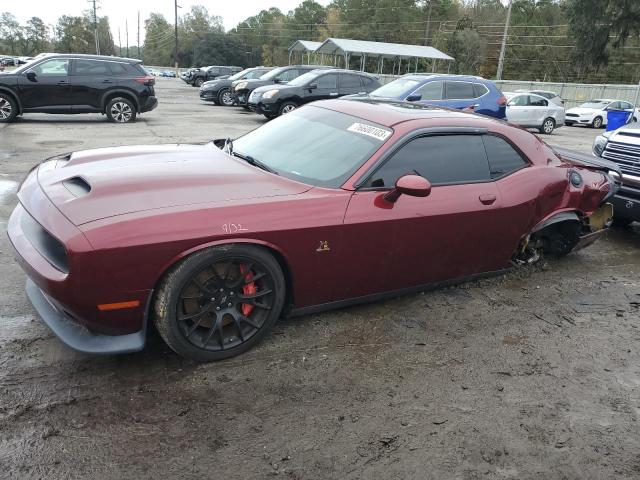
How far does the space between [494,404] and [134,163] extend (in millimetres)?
2739

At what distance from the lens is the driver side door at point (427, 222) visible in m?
3.36

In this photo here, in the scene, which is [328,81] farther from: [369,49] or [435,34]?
[435,34]

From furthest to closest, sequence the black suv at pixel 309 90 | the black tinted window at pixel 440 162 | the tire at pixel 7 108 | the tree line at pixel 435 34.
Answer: the tree line at pixel 435 34 → the black suv at pixel 309 90 → the tire at pixel 7 108 → the black tinted window at pixel 440 162

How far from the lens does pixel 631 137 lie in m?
6.02

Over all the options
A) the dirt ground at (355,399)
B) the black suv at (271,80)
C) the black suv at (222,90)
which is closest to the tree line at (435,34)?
the black suv at (222,90)

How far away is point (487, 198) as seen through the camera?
3857 mm

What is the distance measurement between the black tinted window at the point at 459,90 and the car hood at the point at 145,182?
970cm

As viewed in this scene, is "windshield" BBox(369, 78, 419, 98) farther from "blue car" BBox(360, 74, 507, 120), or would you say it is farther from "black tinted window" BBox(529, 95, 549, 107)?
"black tinted window" BBox(529, 95, 549, 107)

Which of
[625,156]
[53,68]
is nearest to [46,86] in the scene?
[53,68]

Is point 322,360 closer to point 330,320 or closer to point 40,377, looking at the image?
point 330,320

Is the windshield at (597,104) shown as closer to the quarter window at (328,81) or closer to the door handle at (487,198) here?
the quarter window at (328,81)

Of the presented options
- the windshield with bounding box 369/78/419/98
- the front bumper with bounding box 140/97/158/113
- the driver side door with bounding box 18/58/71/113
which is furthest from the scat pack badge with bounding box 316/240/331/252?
the front bumper with bounding box 140/97/158/113

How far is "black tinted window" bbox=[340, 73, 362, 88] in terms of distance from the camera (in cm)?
1473

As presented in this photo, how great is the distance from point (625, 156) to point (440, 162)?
3.58 metres
